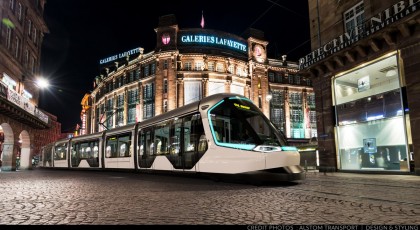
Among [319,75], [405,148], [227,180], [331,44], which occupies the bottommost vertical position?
[227,180]

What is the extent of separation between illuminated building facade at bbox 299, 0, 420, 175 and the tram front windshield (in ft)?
24.7

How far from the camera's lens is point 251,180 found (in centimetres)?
892

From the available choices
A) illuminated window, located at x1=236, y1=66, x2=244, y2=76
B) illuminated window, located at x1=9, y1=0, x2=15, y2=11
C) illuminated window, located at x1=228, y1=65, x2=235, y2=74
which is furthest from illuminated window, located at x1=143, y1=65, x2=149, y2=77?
illuminated window, located at x1=9, y1=0, x2=15, y2=11

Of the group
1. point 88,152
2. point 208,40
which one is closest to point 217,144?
point 88,152

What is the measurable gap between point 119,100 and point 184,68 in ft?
49.3

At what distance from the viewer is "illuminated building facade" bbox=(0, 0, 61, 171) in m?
23.8

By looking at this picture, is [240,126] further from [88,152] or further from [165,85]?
[165,85]

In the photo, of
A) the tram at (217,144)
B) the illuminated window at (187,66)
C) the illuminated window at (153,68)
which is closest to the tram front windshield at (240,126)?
the tram at (217,144)

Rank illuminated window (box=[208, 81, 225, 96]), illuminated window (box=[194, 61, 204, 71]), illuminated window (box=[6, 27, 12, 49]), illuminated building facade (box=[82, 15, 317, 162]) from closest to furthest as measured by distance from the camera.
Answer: illuminated window (box=[6, 27, 12, 49]) < illuminated building facade (box=[82, 15, 317, 162]) < illuminated window (box=[208, 81, 225, 96]) < illuminated window (box=[194, 61, 204, 71])

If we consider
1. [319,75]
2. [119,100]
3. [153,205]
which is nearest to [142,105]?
[119,100]

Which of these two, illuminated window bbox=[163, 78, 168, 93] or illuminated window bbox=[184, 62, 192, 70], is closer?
illuminated window bbox=[163, 78, 168, 93]

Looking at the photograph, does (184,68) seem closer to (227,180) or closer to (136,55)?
(136,55)

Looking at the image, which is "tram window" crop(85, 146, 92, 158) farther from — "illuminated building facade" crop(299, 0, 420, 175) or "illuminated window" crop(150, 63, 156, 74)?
"illuminated window" crop(150, 63, 156, 74)

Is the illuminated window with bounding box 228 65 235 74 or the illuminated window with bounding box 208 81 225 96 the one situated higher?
the illuminated window with bounding box 228 65 235 74
